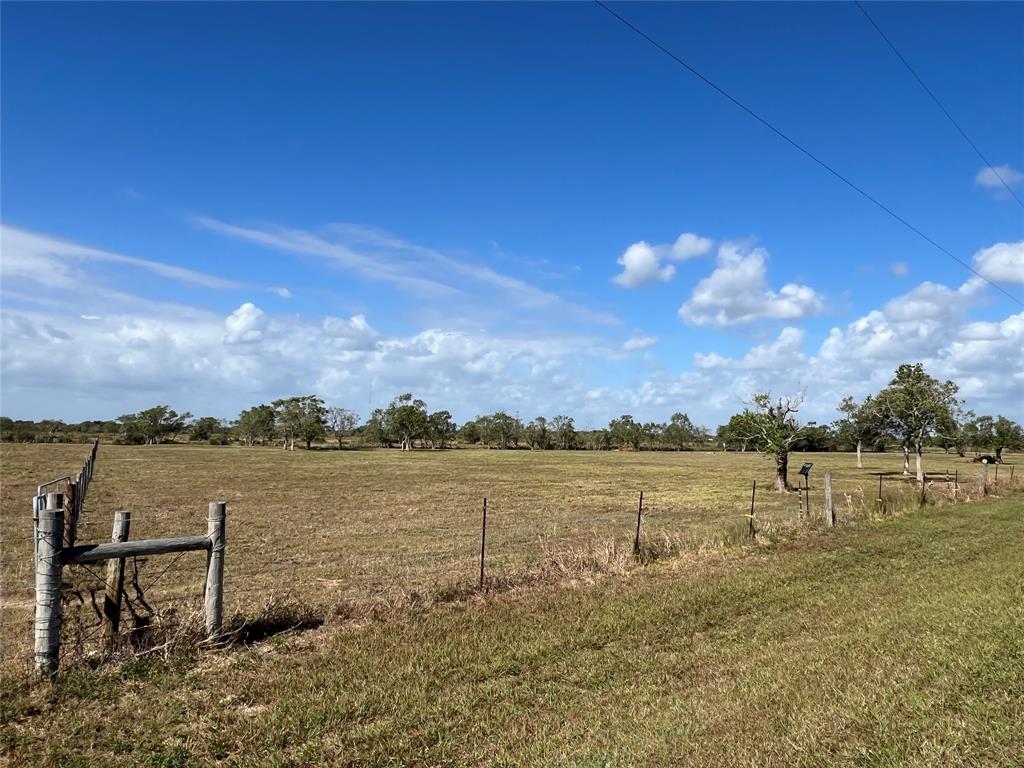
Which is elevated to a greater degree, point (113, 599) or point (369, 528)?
point (113, 599)

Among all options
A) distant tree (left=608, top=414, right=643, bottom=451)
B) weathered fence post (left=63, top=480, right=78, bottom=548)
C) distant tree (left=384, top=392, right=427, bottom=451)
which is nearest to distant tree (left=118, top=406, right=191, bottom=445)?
distant tree (left=384, top=392, right=427, bottom=451)

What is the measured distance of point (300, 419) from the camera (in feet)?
404

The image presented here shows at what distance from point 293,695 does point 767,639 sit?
5.42m

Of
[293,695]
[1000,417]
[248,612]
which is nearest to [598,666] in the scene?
[293,695]

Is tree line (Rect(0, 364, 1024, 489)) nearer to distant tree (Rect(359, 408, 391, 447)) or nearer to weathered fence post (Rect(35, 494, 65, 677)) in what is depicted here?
distant tree (Rect(359, 408, 391, 447))

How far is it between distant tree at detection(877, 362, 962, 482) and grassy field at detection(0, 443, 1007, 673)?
26.2ft

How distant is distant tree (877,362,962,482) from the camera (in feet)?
144

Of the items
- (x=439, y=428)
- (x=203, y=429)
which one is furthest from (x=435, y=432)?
(x=203, y=429)

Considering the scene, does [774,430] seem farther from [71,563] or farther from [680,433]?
[680,433]

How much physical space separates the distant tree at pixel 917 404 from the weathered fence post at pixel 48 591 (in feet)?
161

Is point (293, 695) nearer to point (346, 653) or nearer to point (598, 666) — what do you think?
point (346, 653)

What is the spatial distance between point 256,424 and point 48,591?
140656 mm

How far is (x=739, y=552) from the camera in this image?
1335 cm

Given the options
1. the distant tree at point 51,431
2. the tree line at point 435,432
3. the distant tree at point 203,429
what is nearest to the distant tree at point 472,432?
the tree line at point 435,432
